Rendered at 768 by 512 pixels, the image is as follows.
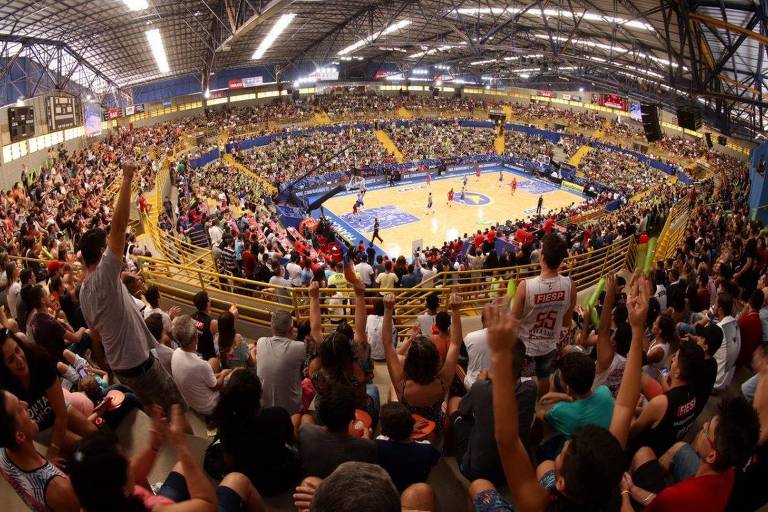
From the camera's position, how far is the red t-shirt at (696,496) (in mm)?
2420

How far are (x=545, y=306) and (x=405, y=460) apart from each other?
7.24 ft

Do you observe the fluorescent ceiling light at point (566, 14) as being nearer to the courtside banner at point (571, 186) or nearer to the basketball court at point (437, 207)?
the basketball court at point (437, 207)

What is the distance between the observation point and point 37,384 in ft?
10.6

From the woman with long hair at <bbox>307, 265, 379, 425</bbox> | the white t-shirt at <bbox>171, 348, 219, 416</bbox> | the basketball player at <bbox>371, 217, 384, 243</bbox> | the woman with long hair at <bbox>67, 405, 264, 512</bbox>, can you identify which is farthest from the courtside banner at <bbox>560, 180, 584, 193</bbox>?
the woman with long hair at <bbox>67, 405, 264, 512</bbox>

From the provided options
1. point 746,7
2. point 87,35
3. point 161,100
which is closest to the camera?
point 746,7

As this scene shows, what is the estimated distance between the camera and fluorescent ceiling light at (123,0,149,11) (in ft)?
71.3

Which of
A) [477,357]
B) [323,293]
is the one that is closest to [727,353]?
[477,357]

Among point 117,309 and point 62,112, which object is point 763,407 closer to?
point 117,309

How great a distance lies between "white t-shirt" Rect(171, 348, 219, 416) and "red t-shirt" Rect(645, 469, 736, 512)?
3.50 metres

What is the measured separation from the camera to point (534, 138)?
50.0 metres

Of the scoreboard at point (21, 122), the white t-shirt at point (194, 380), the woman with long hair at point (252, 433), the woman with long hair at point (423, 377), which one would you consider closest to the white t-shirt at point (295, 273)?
the white t-shirt at point (194, 380)

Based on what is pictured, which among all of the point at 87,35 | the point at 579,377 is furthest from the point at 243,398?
Answer: the point at 87,35

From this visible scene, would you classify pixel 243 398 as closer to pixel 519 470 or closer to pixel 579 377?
pixel 519 470

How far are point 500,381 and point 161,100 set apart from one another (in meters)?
47.4
